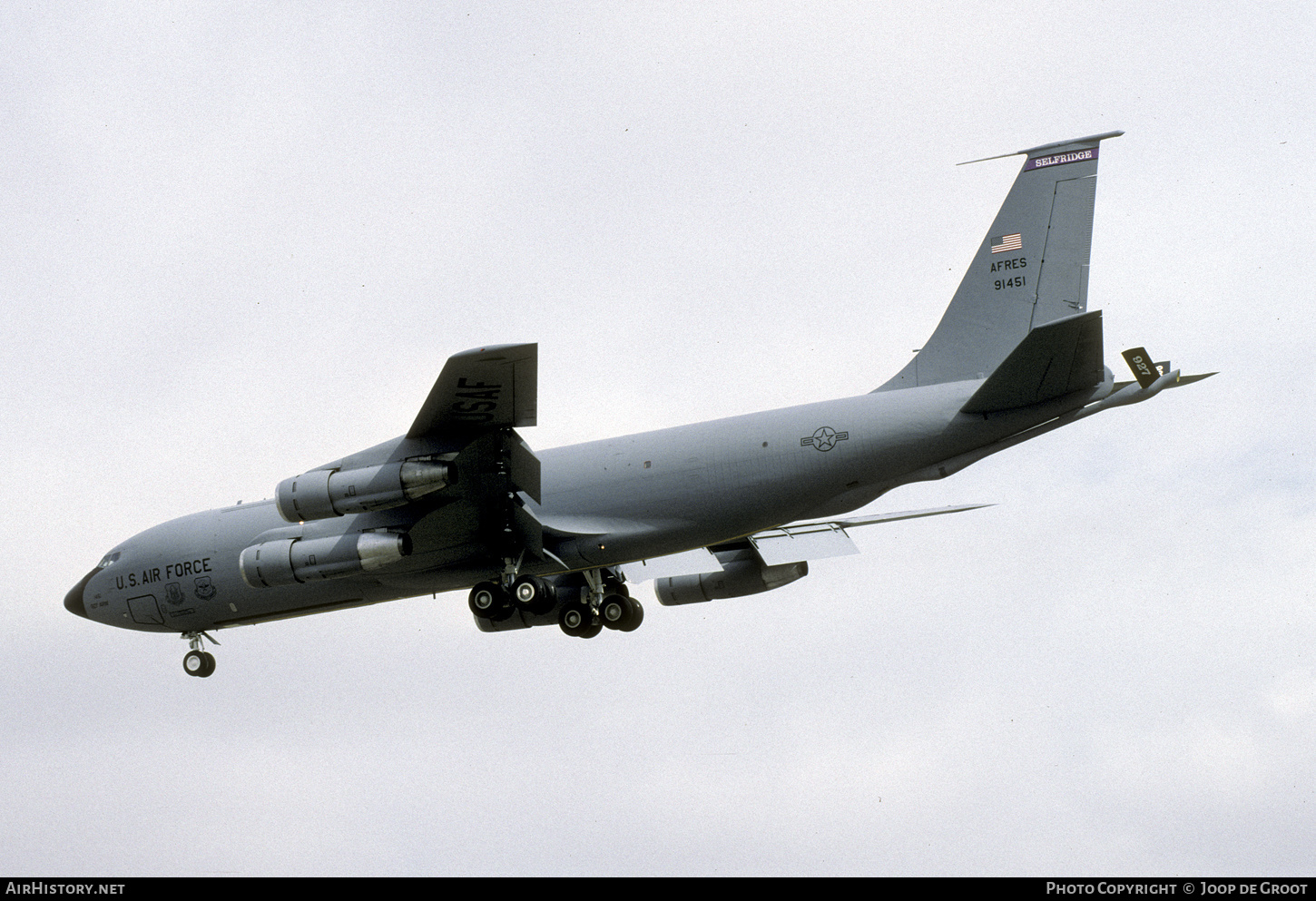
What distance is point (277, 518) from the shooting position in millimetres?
25344

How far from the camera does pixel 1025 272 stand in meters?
22.9

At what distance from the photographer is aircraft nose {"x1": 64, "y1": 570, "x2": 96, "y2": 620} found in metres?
26.9

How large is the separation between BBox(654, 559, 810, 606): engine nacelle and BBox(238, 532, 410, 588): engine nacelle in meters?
7.47

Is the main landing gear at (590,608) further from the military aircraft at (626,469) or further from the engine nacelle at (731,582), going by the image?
the military aircraft at (626,469)

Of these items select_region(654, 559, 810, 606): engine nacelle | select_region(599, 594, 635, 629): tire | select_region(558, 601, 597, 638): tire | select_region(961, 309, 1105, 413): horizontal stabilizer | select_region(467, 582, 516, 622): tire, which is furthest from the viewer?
select_region(654, 559, 810, 606): engine nacelle

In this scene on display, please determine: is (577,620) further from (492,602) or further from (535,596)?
(535,596)

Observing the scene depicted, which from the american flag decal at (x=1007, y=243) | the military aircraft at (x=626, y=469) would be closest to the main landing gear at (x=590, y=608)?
the military aircraft at (x=626, y=469)

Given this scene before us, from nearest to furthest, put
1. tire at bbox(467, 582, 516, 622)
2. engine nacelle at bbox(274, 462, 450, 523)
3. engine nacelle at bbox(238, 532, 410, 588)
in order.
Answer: engine nacelle at bbox(274, 462, 450, 523), engine nacelle at bbox(238, 532, 410, 588), tire at bbox(467, 582, 516, 622)

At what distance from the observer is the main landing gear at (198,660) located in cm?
2666

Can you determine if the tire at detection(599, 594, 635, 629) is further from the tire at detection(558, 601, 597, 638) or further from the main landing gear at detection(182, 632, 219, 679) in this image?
the main landing gear at detection(182, 632, 219, 679)

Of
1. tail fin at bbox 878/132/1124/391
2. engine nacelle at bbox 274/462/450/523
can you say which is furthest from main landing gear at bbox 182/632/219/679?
tail fin at bbox 878/132/1124/391
